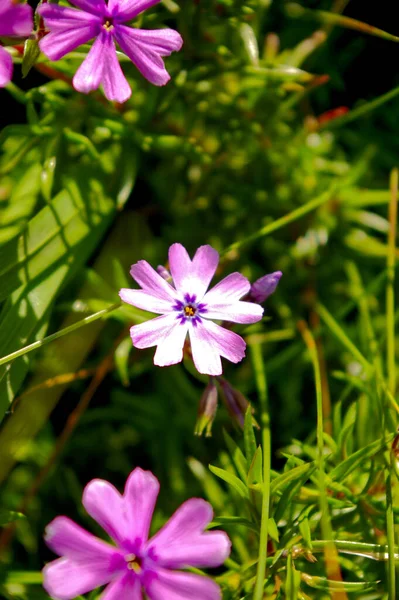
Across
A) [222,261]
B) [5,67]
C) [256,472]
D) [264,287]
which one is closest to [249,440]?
[256,472]

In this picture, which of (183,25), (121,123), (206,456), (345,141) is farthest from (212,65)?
(206,456)

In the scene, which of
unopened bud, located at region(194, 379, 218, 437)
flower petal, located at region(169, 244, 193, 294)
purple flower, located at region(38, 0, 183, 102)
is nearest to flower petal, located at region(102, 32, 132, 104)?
purple flower, located at region(38, 0, 183, 102)

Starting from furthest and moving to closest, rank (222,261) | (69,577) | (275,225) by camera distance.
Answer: (222,261) → (275,225) → (69,577)

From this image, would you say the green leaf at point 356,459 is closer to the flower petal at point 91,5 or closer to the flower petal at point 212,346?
the flower petal at point 212,346

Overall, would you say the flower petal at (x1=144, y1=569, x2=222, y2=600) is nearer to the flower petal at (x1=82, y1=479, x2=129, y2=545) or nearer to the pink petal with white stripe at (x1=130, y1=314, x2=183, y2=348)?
the flower petal at (x1=82, y1=479, x2=129, y2=545)

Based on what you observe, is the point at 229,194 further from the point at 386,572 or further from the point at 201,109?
the point at 386,572

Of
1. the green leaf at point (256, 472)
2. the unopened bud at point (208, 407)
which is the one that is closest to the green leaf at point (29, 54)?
the unopened bud at point (208, 407)

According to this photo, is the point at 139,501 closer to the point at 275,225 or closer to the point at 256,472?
the point at 256,472
